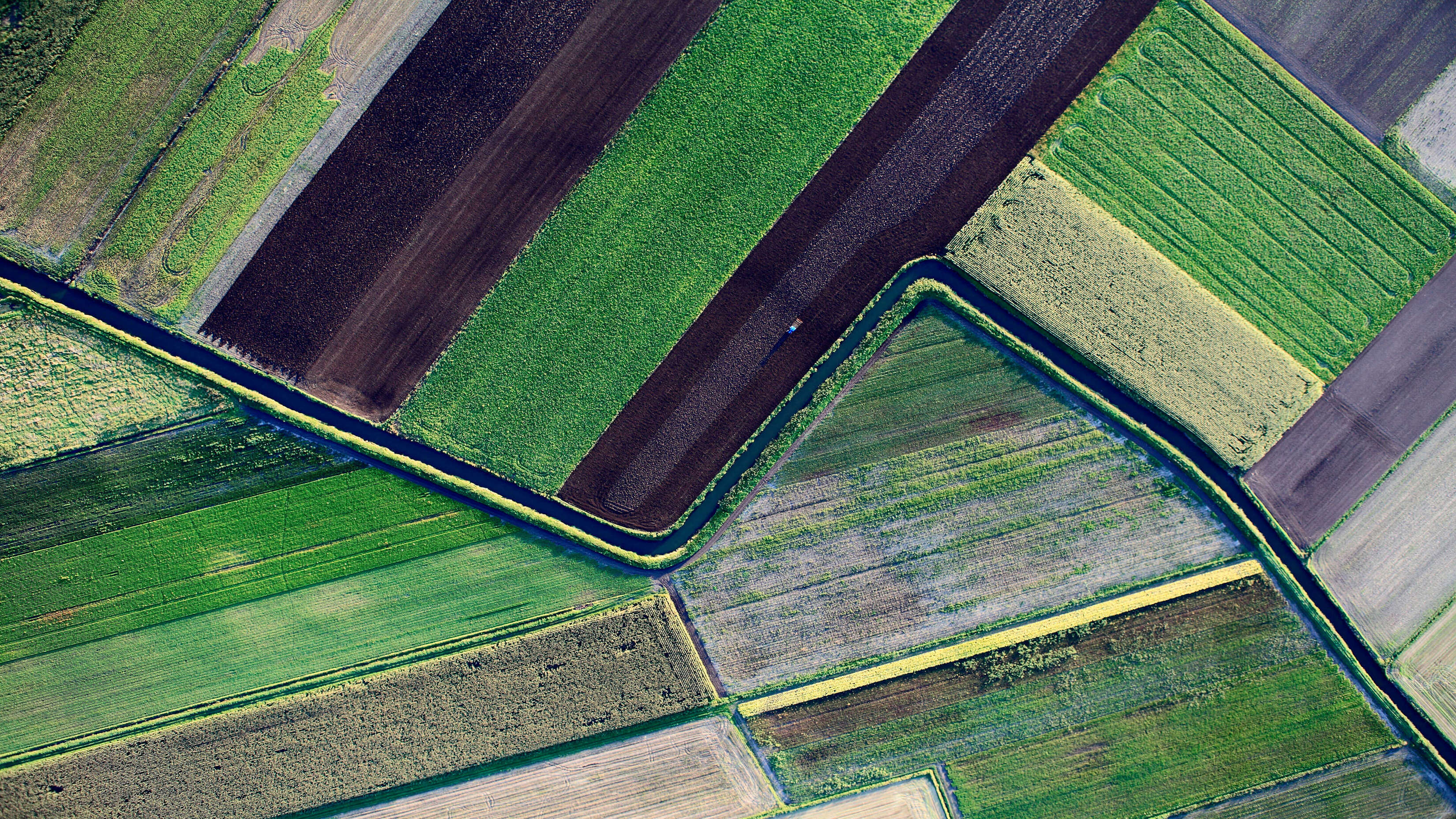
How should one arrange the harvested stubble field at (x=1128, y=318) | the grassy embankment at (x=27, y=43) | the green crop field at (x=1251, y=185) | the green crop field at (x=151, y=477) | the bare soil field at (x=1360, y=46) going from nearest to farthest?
the grassy embankment at (x=27, y=43)
the green crop field at (x=151, y=477)
the harvested stubble field at (x=1128, y=318)
the green crop field at (x=1251, y=185)
the bare soil field at (x=1360, y=46)

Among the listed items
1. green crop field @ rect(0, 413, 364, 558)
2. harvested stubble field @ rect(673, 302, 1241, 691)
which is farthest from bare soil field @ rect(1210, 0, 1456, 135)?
green crop field @ rect(0, 413, 364, 558)

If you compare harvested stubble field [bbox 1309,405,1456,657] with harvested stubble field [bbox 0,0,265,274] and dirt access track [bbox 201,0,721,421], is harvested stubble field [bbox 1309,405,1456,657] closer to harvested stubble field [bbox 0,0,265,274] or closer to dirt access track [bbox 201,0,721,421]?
dirt access track [bbox 201,0,721,421]

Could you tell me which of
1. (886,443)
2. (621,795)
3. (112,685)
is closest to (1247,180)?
(886,443)

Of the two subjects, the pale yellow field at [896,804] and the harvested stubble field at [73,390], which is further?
the pale yellow field at [896,804]

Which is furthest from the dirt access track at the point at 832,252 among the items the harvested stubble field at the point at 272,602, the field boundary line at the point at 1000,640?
the field boundary line at the point at 1000,640

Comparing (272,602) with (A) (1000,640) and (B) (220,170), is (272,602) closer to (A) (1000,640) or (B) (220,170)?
(B) (220,170)

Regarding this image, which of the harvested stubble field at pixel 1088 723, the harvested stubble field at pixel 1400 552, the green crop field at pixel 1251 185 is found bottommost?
the harvested stubble field at pixel 1088 723

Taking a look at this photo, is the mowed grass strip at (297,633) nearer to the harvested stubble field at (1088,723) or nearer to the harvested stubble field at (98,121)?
the harvested stubble field at (1088,723)
